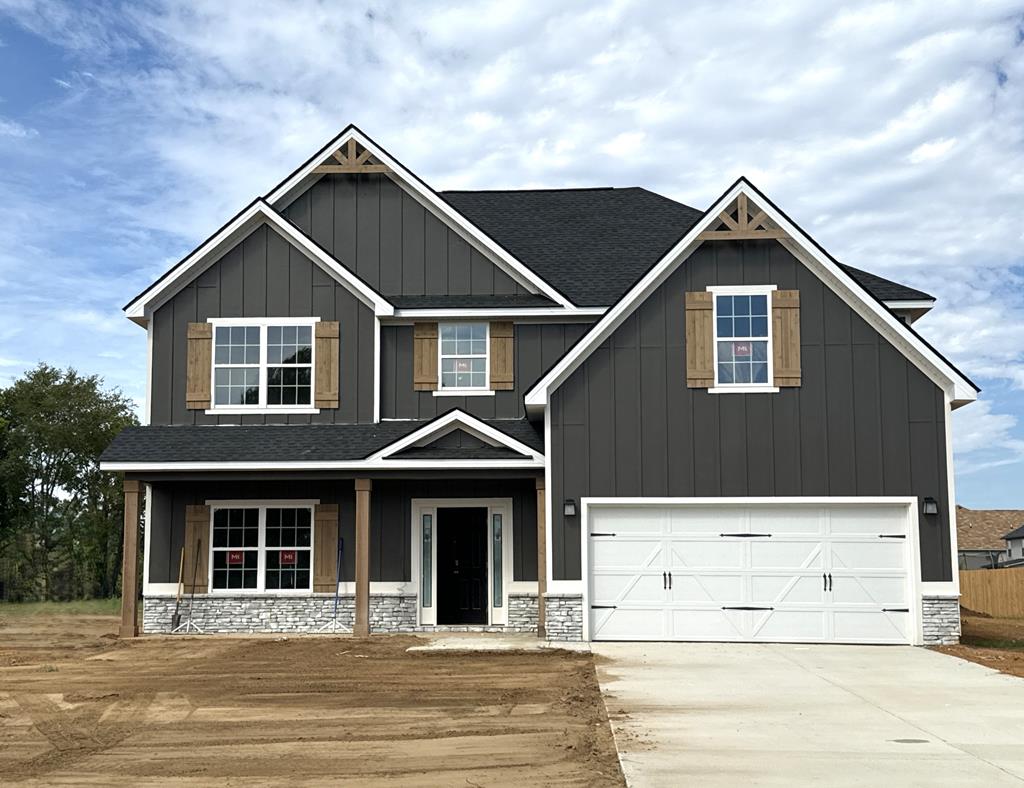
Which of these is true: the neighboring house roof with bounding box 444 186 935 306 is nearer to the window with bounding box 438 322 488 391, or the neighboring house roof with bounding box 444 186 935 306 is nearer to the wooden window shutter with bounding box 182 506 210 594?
the window with bounding box 438 322 488 391

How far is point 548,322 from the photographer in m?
20.4

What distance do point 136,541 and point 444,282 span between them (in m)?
6.89

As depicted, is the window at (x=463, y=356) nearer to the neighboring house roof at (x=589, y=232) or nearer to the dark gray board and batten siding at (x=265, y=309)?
the dark gray board and batten siding at (x=265, y=309)

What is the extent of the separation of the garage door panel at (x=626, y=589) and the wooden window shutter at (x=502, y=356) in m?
4.20

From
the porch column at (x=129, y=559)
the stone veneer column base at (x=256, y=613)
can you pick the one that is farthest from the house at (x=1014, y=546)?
the porch column at (x=129, y=559)

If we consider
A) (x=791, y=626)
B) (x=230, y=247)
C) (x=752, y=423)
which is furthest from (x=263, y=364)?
(x=791, y=626)

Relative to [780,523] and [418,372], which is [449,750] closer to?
[780,523]

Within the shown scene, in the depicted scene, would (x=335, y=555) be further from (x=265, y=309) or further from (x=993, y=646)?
(x=993, y=646)

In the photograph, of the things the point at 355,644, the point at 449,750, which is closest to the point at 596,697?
the point at 449,750

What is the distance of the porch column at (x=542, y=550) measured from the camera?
17.6 meters

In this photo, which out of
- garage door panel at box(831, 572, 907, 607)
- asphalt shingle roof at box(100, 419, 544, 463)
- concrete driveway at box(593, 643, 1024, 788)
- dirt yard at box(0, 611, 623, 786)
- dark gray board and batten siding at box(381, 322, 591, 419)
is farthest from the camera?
dark gray board and batten siding at box(381, 322, 591, 419)

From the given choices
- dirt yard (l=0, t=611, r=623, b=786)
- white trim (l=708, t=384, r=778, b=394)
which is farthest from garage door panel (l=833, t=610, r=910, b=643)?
dirt yard (l=0, t=611, r=623, b=786)

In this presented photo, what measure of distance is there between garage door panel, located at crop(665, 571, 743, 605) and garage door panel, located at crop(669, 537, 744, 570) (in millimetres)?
150

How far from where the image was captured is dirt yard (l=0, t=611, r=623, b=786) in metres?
8.42
